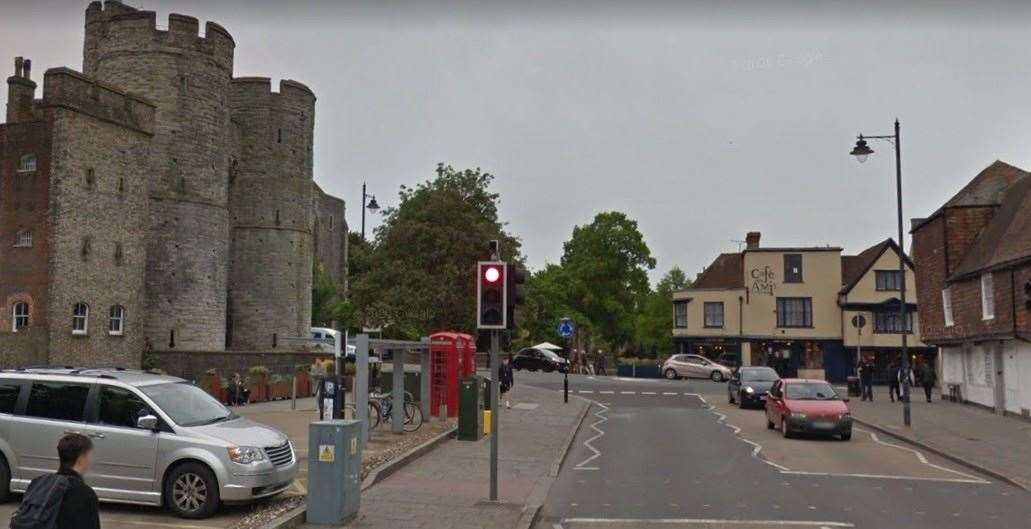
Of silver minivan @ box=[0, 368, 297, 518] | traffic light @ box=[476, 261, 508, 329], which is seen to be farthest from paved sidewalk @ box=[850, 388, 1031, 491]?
silver minivan @ box=[0, 368, 297, 518]

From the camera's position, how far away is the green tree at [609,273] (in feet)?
228

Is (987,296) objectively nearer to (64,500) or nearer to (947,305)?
(947,305)

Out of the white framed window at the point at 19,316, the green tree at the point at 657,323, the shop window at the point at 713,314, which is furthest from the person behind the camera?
the green tree at the point at 657,323

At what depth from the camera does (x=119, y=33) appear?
46.0 metres

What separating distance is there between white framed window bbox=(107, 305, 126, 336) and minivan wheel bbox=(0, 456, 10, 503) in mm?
30535

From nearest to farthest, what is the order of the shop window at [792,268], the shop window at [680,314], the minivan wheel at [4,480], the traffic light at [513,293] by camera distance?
the minivan wheel at [4,480], the traffic light at [513,293], the shop window at [792,268], the shop window at [680,314]

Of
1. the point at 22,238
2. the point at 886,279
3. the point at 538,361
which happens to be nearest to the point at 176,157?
the point at 22,238

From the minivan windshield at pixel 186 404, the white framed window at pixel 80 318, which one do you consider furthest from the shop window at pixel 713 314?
the minivan windshield at pixel 186 404

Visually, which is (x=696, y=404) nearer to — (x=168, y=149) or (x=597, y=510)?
(x=597, y=510)

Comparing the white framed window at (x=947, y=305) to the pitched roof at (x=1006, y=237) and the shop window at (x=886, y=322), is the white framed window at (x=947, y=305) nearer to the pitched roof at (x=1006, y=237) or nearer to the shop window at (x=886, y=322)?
→ the pitched roof at (x=1006, y=237)

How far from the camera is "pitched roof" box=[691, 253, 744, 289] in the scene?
189 feet

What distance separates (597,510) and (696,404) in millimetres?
20856

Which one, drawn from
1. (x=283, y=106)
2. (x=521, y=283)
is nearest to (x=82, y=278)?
(x=283, y=106)

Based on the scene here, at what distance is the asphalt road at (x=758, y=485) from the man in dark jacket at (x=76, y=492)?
660 cm
